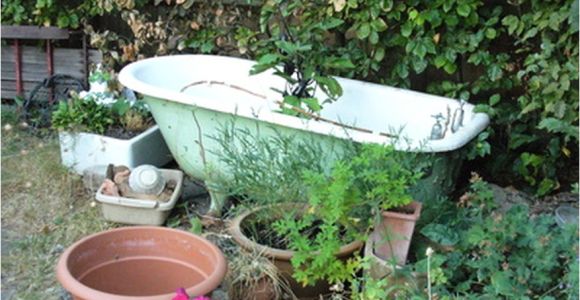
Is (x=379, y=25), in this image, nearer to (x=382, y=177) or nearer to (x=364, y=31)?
(x=364, y=31)

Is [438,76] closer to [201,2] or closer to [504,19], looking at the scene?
[504,19]

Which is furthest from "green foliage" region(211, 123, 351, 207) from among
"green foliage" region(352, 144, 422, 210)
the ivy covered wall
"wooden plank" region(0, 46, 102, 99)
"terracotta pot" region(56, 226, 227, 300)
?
"wooden plank" region(0, 46, 102, 99)

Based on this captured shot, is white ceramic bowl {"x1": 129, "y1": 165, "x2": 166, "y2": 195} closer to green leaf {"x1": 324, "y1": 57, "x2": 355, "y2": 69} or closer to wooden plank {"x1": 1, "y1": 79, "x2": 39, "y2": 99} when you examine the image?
green leaf {"x1": 324, "y1": 57, "x2": 355, "y2": 69}

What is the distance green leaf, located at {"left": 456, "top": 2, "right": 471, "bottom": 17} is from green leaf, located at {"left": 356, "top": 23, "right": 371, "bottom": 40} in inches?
16.6

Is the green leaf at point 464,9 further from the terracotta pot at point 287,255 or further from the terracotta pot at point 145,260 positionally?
the terracotta pot at point 145,260

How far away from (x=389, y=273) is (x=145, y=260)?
0.78 m

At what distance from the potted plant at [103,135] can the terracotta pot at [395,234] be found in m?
1.57

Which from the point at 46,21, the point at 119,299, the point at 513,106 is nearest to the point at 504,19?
the point at 513,106

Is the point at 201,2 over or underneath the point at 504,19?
underneath

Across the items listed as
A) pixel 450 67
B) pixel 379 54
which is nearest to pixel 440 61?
pixel 450 67

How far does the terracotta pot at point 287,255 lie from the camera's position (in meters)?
2.42

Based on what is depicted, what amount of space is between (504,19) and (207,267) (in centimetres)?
184

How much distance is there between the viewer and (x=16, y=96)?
14.4ft

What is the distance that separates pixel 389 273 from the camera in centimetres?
226
